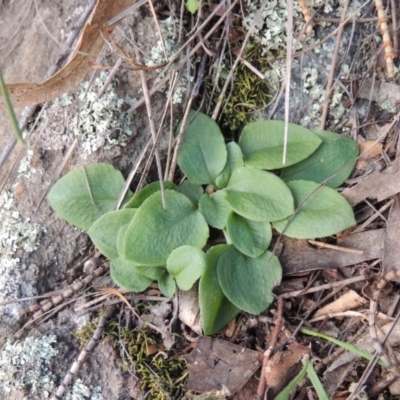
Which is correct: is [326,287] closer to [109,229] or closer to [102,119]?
[109,229]

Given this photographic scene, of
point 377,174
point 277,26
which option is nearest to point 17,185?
point 277,26

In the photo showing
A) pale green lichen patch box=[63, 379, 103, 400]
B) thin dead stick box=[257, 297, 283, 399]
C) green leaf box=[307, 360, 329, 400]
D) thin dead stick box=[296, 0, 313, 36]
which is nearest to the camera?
green leaf box=[307, 360, 329, 400]

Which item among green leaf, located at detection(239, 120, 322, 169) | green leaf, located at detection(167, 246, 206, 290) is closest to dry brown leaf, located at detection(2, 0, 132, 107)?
green leaf, located at detection(239, 120, 322, 169)

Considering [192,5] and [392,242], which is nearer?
[392,242]

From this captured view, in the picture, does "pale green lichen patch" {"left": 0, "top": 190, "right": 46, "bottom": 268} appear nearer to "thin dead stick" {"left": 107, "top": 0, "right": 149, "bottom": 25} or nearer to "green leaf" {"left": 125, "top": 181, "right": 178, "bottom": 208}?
"green leaf" {"left": 125, "top": 181, "right": 178, "bottom": 208}

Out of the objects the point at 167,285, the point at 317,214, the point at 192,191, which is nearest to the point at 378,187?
the point at 317,214

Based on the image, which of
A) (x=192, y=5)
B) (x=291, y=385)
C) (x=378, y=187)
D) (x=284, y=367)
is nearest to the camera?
(x=291, y=385)

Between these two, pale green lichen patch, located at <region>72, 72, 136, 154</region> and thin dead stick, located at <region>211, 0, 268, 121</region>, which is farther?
pale green lichen patch, located at <region>72, 72, 136, 154</region>
